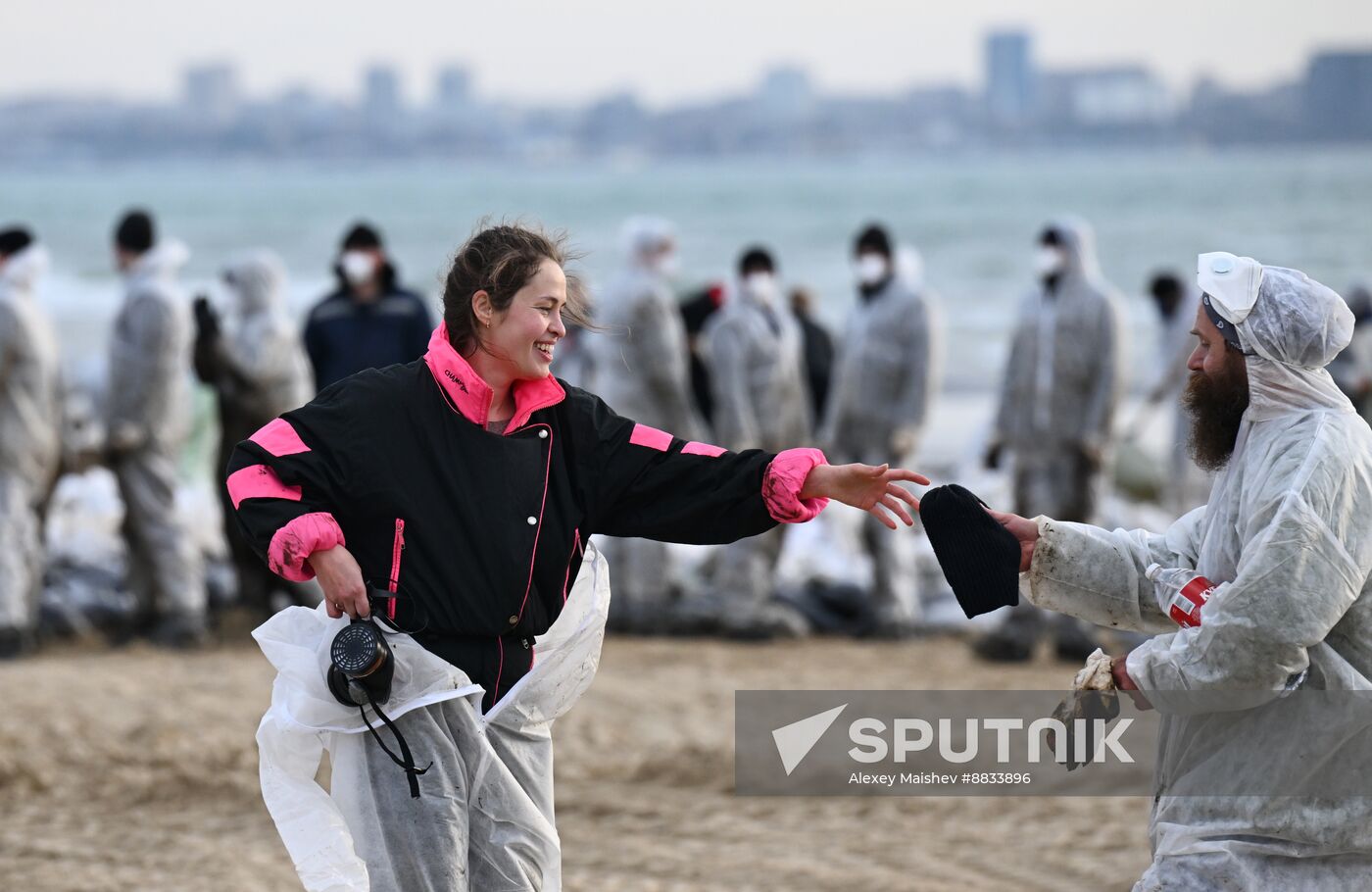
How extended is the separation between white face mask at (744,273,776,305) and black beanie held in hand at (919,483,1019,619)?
7.23 m

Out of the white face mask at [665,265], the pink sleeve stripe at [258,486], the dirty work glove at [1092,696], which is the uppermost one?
the pink sleeve stripe at [258,486]

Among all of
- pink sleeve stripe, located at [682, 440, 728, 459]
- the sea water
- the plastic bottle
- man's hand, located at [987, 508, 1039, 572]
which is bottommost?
the sea water

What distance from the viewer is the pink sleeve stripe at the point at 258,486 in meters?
3.64

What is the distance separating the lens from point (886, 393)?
1073 centimetres

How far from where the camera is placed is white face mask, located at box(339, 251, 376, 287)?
33.6ft

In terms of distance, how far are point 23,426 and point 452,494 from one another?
676 centimetres

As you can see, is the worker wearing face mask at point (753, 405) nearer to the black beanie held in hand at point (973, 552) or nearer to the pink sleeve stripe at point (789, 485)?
the pink sleeve stripe at point (789, 485)

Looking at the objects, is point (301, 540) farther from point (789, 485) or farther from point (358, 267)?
point (358, 267)

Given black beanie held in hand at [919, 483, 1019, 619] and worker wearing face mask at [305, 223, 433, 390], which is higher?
black beanie held in hand at [919, 483, 1019, 619]

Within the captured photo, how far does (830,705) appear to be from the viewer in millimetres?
8719

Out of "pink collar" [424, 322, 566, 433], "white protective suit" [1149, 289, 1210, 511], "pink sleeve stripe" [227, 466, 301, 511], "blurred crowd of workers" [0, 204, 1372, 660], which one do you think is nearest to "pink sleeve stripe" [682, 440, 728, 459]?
"pink collar" [424, 322, 566, 433]

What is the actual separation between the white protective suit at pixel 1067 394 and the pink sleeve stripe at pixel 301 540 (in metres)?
6.83

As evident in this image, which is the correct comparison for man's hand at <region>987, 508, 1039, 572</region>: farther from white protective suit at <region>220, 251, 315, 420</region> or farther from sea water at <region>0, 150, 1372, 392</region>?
sea water at <region>0, 150, 1372, 392</region>

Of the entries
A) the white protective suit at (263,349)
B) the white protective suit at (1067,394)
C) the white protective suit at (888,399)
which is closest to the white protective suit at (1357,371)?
the white protective suit at (1067,394)
